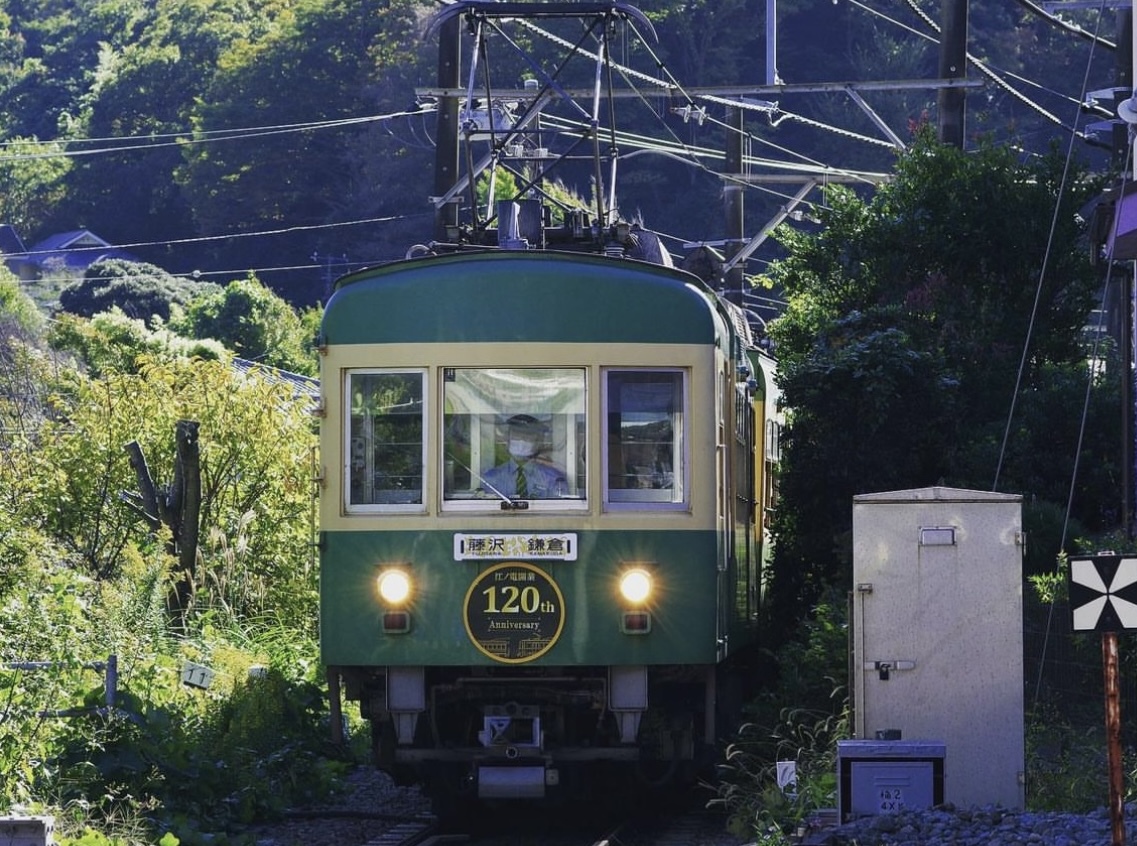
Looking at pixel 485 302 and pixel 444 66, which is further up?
pixel 444 66

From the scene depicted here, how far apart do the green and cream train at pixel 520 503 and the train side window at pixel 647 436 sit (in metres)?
0.01

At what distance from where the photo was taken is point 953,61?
2122 cm

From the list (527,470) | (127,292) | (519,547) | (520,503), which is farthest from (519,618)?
(127,292)

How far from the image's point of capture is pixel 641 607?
1112 centimetres

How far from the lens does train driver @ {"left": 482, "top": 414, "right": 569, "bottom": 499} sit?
1115 cm

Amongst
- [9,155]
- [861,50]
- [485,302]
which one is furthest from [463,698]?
[9,155]

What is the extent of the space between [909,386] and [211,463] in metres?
7.35

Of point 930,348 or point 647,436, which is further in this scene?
point 930,348

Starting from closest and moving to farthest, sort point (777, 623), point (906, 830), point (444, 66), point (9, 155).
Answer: point (906, 830) < point (777, 623) < point (444, 66) < point (9, 155)

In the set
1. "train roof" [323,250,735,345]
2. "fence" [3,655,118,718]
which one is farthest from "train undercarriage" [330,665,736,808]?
"train roof" [323,250,735,345]

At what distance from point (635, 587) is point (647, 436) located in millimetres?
828

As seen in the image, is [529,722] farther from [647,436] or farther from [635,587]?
[647,436]

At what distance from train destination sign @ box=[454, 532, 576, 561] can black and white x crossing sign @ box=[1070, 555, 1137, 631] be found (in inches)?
121

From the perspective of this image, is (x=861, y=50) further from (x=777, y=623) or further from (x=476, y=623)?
(x=476, y=623)
